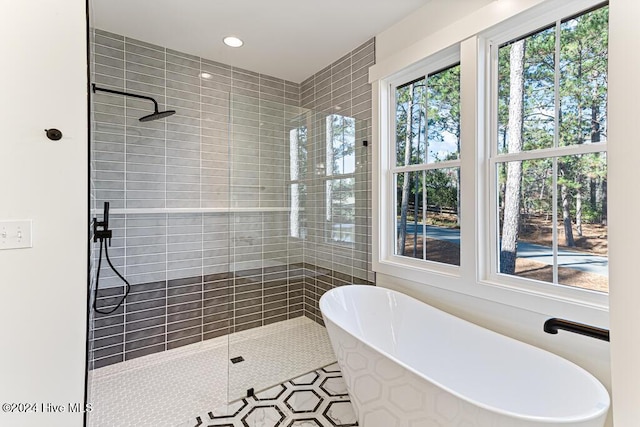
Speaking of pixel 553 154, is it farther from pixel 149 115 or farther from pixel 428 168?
pixel 149 115

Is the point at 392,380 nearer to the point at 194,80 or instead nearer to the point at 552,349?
the point at 552,349

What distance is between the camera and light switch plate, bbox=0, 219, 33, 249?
128 cm

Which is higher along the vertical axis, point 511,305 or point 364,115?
point 364,115

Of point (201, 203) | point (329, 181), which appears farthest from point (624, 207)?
point (201, 203)

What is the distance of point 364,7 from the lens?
A: 215cm

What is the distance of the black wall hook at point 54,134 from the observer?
4.44 ft

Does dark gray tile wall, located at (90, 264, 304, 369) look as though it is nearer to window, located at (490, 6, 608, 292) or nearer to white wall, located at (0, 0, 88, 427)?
white wall, located at (0, 0, 88, 427)

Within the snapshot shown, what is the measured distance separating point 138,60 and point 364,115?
195cm

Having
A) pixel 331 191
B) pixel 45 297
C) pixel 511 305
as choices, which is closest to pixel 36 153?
pixel 45 297

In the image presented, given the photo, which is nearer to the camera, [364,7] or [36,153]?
[36,153]

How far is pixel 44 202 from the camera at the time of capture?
1.36 m

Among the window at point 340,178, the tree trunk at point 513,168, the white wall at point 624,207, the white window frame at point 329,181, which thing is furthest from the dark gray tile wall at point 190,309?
the white wall at point 624,207

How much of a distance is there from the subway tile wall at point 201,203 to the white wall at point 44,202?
1120mm

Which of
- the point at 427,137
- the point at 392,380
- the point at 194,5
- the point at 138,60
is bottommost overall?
the point at 392,380
